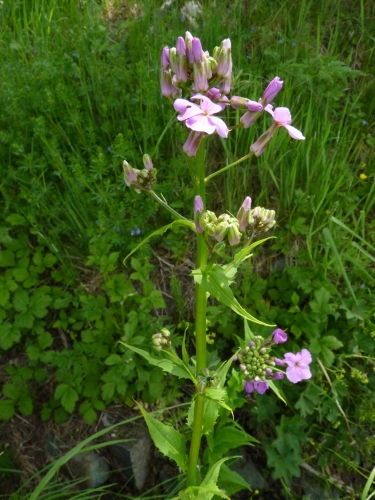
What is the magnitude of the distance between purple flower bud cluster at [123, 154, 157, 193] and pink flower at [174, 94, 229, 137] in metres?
0.42

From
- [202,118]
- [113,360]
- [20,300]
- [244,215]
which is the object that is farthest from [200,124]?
[20,300]

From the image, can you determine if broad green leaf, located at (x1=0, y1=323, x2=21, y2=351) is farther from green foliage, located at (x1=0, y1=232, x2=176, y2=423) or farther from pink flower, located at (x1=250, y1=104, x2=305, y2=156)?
pink flower, located at (x1=250, y1=104, x2=305, y2=156)

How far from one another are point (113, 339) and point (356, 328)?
5.76 ft

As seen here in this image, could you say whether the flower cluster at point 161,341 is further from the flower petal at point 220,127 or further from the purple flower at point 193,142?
the flower petal at point 220,127

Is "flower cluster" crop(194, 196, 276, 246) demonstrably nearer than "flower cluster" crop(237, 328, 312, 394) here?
Yes

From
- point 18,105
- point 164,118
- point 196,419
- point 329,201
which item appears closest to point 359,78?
point 329,201

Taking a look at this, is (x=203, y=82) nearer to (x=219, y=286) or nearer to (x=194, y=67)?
(x=194, y=67)

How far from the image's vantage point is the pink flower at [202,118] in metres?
1.53

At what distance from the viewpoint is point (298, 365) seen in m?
2.58

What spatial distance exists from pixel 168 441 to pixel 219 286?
0.95 metres

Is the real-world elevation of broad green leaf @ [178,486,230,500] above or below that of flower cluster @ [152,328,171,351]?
below

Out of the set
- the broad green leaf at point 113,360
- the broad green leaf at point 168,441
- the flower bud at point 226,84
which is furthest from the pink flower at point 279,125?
the broad green leaf at point 113,360

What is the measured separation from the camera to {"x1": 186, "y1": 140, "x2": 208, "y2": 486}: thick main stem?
1.88 meters

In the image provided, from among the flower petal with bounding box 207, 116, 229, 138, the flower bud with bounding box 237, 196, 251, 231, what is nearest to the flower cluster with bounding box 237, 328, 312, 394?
the flower bud with bounding box 237, 196, 251, 231
